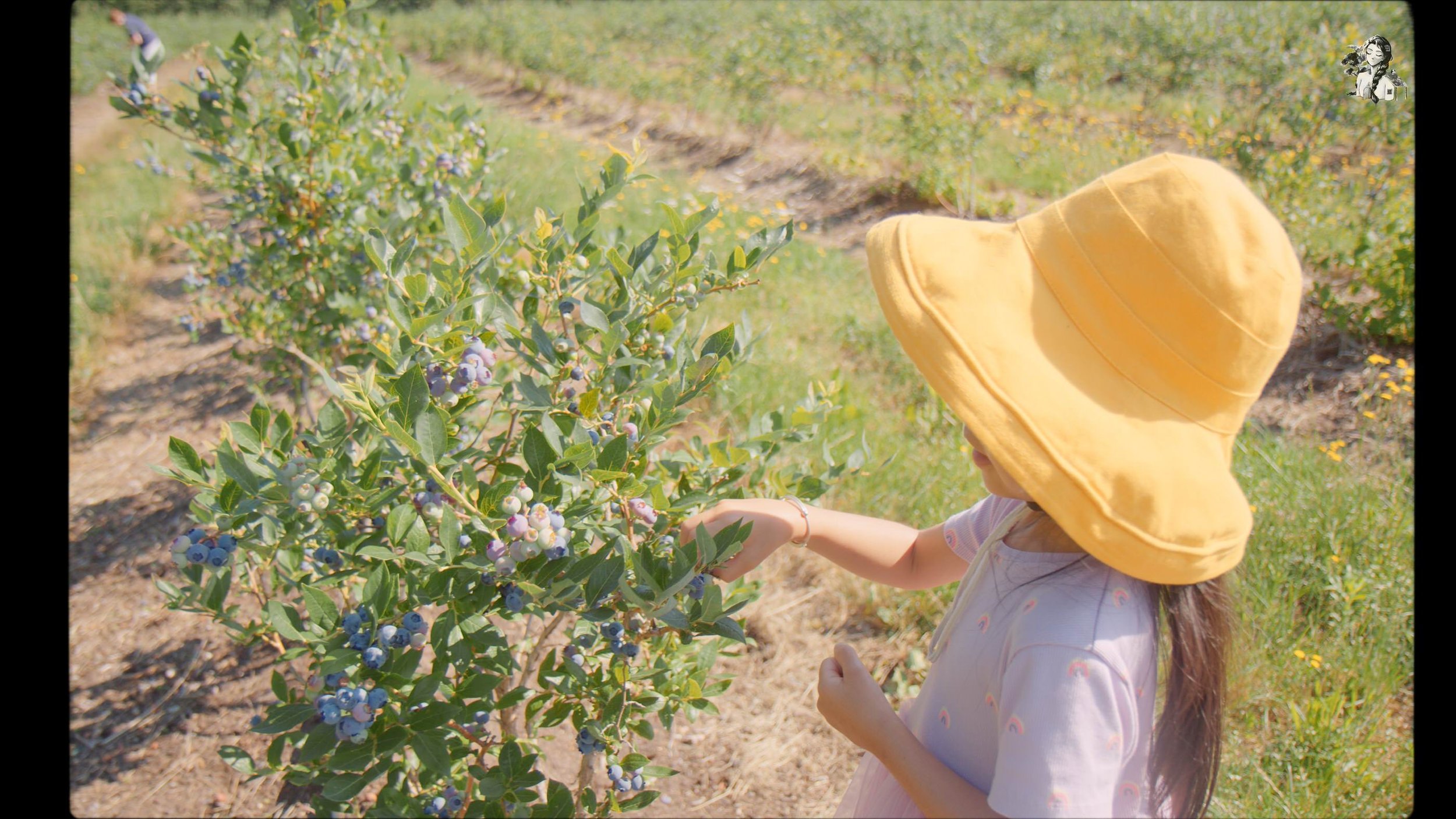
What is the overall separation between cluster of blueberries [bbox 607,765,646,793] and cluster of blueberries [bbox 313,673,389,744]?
1.21ft

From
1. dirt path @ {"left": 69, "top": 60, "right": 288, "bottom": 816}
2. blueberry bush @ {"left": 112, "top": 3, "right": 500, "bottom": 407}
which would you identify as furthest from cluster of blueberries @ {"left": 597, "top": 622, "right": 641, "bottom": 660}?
blueberry bush @ {"left": 112, "top": 3, "right": 500, "bottom": 407}

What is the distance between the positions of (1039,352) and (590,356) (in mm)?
584

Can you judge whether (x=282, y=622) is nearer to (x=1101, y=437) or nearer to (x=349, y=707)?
(x=349, y=707)

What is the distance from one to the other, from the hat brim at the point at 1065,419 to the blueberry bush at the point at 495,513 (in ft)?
1.05

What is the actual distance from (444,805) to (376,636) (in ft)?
1.41

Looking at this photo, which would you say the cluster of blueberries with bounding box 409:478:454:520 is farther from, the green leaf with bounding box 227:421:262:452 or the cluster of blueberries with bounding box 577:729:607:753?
the cluster of blueberries with bounding box 577:729:607:753

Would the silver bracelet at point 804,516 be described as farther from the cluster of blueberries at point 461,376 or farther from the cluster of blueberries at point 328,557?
the cluster of blueberries at point 328,557

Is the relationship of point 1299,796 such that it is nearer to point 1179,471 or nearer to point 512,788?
point 1179,471

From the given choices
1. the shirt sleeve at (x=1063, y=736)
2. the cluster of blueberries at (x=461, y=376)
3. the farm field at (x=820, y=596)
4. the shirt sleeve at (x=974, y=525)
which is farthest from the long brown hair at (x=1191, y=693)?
the cluster of blueberries at (x=461, y=376)

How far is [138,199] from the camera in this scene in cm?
654

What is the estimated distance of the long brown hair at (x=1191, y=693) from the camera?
927 millimetres

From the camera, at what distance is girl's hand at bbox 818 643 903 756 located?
1007 mm

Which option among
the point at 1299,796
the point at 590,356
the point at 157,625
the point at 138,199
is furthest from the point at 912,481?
the point at 138,199

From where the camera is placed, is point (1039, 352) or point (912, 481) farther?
point (912, 481)
